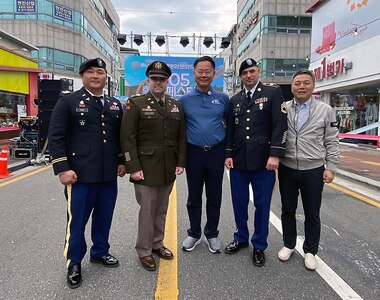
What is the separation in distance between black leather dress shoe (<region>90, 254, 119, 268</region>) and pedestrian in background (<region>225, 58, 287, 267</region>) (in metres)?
1.21

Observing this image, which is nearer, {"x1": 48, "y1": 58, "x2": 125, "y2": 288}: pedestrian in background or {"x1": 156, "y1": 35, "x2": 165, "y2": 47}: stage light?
{"x1": 48, "y1": 58, "x2": 125, "y2": 288}: pedestrian in background

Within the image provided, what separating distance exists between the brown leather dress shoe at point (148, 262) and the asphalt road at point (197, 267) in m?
0.05

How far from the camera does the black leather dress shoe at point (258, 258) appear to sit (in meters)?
3.33

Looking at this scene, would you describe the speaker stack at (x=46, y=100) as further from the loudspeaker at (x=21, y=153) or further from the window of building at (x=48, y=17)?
the window of building at (x=48, y=17)

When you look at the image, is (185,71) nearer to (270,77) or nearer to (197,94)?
(197,94)

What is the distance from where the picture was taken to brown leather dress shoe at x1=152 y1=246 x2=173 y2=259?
347 centimetres

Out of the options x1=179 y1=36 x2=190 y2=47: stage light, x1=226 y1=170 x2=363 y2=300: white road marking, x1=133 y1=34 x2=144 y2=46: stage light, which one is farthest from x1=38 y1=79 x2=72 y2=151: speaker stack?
x1=179 y1=36 x2=190 y2=47: stage light

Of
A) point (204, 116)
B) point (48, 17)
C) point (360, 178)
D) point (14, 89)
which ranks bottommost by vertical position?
point (360, 178)

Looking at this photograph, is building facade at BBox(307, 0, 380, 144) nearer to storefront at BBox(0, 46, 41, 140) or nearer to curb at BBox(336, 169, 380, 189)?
curb at BBox(336, 169, 380, 189)

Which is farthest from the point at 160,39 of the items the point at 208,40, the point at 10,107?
the point at 10,107

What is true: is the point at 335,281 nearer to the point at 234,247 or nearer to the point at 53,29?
the point at 234,247

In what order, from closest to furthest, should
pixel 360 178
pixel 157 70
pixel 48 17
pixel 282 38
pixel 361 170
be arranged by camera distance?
pixel 157 70 → pixel 360 178 → pixel 361 170 → pixel 48 17 → pixel 282 38

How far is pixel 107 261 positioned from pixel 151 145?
1.25m

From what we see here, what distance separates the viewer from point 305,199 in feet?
11.2
